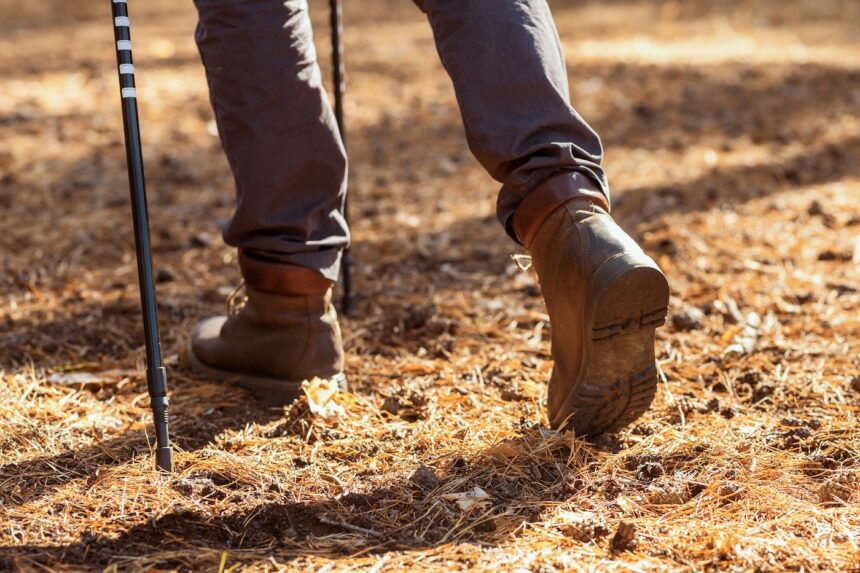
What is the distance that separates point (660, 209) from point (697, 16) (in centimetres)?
568

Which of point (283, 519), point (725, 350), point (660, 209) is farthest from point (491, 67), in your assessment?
point (660, 209)

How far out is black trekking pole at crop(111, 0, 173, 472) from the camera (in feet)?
5.80

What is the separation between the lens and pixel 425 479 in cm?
180

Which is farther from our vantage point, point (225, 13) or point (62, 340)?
point (62, 340)

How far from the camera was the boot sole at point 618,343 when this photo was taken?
173 centimetres

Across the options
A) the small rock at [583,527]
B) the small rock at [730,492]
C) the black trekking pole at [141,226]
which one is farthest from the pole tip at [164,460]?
the small rock at [730,492]

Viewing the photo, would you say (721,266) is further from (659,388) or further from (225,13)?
(225,13)

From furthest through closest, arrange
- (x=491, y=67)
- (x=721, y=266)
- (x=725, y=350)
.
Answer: (x=721, y=266), (x=725, y=350), (x=491, y=67)

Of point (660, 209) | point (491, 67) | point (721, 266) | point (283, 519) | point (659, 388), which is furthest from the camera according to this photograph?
point (660, 209)

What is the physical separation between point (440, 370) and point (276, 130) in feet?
2.50

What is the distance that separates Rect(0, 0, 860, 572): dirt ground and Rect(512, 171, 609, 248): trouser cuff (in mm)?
448

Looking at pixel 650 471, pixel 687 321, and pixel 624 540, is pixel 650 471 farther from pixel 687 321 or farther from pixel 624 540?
pixel 687 321

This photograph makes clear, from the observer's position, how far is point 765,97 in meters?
5.66

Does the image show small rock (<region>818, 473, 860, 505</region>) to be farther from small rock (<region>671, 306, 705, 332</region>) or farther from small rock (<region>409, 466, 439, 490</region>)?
small rock (<region>671, 306, 705, 332</region>)
